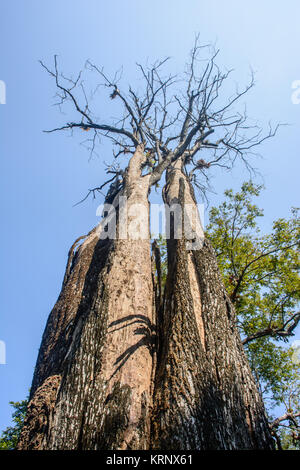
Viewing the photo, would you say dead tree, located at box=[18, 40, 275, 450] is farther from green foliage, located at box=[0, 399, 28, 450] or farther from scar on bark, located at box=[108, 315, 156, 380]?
green foliage, located at box=[0, 399, 28, 450]

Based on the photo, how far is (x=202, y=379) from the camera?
7.15 feet

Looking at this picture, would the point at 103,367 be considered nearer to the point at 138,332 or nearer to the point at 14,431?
the point at 138,332

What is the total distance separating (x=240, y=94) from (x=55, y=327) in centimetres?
661

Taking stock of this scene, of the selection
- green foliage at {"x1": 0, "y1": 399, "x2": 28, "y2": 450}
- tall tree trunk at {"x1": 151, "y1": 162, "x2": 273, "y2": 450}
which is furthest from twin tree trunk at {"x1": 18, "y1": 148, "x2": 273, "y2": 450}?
green foliage at {"x1": 0, "y1": 399, "x2": 28, "y2": 450}

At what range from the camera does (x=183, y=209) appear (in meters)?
3.95

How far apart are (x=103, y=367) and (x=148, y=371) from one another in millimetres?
425

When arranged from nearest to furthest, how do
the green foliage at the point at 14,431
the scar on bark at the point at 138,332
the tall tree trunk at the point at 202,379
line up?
the tall tree trunk at the point at 202,379 < the scar on bark at the point at 138,332 < the green foliage at the point at 14,431

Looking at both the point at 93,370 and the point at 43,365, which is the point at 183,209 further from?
the point at 43,365

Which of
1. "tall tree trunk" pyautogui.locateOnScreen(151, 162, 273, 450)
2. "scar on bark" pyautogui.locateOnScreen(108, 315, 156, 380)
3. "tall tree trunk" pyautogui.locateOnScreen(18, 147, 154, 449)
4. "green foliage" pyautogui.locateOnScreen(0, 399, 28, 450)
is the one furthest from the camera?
"green foliage" pyautogui.locateOnScreen(0, 399, 28, 450)

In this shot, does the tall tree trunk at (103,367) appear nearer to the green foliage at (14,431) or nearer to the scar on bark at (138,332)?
the scar on bark at (138,332)

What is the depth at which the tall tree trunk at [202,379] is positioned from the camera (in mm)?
1924

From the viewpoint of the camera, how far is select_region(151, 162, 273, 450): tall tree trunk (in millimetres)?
1924

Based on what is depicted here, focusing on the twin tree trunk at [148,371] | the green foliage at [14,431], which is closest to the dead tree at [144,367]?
the twin tree trunk at [148,371]
